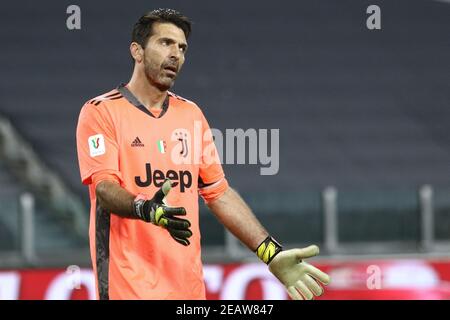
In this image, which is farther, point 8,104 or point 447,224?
point 8,104

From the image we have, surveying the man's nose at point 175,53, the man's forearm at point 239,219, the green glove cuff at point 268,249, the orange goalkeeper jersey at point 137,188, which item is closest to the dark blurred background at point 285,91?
the man's forearm at point 239,219

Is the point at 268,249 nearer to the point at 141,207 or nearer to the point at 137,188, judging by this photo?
the point at 137,188

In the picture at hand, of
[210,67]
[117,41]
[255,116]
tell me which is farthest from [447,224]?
[117,41]

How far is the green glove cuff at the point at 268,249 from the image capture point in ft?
13.5

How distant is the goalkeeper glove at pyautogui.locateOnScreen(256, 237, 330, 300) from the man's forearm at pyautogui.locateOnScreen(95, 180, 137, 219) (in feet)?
2.26

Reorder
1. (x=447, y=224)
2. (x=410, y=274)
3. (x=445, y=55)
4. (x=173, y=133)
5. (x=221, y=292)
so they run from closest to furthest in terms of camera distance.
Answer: (x=173, y=133) → (x=221, y=292) → (x=410, y=274) → (x=447, y=224) → (x=445, y=55)

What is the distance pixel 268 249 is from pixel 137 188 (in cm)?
60

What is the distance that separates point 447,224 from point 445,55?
4.14m

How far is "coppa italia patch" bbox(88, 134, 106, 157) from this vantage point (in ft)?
13.1

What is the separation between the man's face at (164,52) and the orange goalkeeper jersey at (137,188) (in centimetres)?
15

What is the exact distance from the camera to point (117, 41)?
1327cm

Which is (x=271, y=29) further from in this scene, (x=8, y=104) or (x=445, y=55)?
(x=8, y=104)

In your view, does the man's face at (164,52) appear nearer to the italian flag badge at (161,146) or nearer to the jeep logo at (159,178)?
the italian flag badge at (161,146)

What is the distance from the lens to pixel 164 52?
4.04 m
